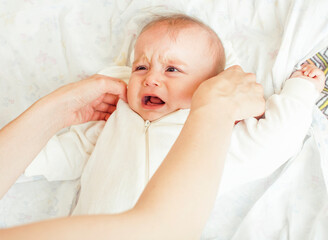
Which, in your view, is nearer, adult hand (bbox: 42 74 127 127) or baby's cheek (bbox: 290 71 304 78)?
adult hand (bbox: 42 74 127 127)

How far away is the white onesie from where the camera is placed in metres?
1.11

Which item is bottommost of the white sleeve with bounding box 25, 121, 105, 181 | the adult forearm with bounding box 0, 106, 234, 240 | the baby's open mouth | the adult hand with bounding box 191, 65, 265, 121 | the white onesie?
the white sleeve with bounding box 25, 121, 105, 181

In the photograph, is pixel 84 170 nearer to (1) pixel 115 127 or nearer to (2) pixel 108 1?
(1) pixel 115 127

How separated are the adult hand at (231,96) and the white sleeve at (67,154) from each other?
24.5 inches

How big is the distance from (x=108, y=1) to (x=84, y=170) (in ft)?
2.68

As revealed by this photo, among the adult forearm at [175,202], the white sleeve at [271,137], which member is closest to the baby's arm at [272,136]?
the white sleeve at [271,137]

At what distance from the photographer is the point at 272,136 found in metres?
→ 1.12

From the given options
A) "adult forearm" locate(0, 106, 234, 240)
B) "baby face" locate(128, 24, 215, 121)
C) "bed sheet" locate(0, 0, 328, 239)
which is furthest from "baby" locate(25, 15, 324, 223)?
"adult forearm" locate(0, 106, 234, 240)

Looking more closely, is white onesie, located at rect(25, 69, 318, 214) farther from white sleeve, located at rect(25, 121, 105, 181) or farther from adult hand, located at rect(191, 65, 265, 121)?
adult hand, located at rect(191, 65, 265, 121)

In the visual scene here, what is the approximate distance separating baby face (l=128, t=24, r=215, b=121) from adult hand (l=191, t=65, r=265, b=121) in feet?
0.64

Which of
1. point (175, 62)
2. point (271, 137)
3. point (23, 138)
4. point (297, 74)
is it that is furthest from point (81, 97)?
point (297, 74)

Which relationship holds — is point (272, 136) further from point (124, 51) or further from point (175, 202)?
point (124, 51)

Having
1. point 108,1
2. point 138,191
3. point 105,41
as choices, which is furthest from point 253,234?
point 108,1

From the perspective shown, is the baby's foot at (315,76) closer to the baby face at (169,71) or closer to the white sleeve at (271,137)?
the white sleeve at (271,137)
